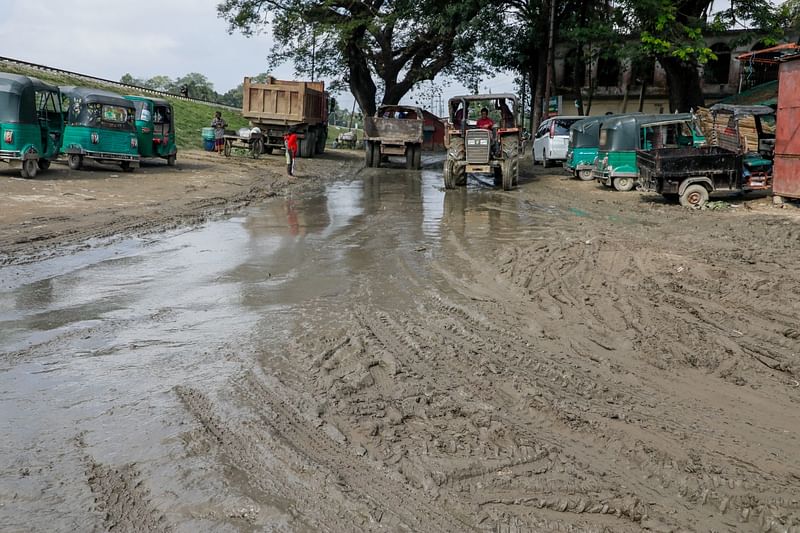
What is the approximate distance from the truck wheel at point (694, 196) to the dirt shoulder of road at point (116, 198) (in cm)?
907

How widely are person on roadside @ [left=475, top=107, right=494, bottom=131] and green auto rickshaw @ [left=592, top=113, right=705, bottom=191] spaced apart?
9.36ft

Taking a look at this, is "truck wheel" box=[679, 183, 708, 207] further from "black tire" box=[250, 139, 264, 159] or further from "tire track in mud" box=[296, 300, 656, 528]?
"black tire" box=[250, 139, 264, 159]

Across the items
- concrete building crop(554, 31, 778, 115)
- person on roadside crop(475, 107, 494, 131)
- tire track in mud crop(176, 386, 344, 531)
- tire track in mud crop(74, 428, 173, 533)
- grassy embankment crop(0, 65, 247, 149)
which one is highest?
concrete building crop(554, 31, 778, 115)

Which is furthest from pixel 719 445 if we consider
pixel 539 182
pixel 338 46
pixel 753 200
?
pixel 338 46

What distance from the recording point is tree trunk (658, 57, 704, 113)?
86.0 feet

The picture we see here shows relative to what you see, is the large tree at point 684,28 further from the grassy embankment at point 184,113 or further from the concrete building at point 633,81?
the grassy embankment at point 184,113

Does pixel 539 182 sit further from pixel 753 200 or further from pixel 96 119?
pixel 96 119

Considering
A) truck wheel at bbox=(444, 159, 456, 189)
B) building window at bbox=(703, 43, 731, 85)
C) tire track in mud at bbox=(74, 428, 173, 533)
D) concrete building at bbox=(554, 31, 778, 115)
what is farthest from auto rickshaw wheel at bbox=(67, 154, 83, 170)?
building window at bbox=(703, 43, 731, 85)

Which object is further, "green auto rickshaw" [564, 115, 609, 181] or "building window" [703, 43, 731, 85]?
"building window" [703, 43, 731, 85]

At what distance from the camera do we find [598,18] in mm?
28422

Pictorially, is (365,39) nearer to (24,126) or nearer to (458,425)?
(24,126)

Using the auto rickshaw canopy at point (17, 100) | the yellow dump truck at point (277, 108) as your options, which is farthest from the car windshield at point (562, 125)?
the auto rickshaw canopy at point (17, 100)

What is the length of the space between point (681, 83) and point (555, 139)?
19.7ft

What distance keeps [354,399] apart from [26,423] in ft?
6.11
